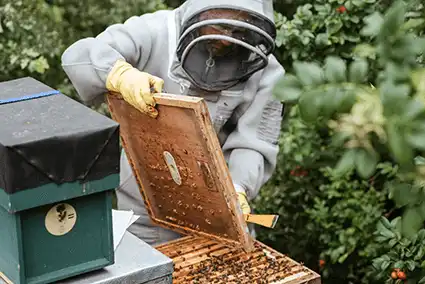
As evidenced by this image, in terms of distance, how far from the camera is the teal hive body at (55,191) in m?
2.13

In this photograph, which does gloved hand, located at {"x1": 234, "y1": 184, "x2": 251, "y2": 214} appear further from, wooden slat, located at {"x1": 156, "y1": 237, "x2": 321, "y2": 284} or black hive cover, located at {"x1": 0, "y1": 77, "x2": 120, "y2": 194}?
black hive cover, located at {"x1": 0, "y1": 77, "x2": 120, "y2": 194}

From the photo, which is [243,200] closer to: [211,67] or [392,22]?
[211,67]

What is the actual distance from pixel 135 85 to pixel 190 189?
0.47 metres

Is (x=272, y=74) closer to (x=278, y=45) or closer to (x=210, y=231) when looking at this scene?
(x=210, y=231)

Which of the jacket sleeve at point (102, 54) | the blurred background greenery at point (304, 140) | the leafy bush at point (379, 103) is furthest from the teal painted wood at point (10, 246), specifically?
the blurred background greenery at point (304, 140)

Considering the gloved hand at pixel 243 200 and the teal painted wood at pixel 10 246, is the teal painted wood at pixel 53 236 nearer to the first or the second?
the teal painted wood at pixel 10 246

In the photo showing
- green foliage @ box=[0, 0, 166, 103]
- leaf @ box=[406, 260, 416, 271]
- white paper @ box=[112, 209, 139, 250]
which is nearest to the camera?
white paper @ box=[112, 209, 139, 250]

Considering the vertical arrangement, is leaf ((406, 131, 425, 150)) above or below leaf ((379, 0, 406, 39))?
below

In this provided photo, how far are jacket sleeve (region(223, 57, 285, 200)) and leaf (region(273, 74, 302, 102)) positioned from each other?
6.11 ft

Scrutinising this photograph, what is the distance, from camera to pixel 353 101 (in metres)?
1.23

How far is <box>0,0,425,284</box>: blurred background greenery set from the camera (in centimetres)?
438

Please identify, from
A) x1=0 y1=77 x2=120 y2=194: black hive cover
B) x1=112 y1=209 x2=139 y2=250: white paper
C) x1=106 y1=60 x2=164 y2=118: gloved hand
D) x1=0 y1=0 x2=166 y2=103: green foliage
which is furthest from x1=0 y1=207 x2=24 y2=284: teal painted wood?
x1=0 y1=0 x2=166 y2=103: green foliage

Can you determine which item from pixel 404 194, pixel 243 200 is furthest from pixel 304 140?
pixel 404 194

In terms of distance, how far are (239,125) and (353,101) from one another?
2.02 meters
